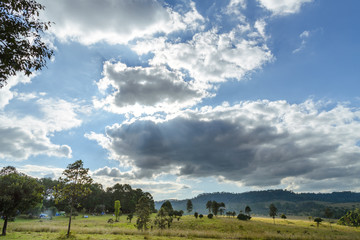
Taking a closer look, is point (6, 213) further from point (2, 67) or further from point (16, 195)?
point (2, 67)

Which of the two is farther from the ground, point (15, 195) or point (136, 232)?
point (15, 195)

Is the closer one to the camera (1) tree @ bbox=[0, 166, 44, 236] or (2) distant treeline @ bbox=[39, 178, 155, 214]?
(1) tree @ bbox=[0, 166, 44, 236]

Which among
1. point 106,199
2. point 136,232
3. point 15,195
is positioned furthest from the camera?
point 106,199

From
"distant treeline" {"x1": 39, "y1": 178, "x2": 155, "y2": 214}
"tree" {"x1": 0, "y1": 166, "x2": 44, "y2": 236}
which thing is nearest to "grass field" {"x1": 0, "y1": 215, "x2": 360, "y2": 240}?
"tree" {"x1": 0, "y1": 166, "x2": 44, "y2": 236}

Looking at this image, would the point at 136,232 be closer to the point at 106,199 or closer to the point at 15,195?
the point at 15,195

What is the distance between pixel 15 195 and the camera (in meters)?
31.6

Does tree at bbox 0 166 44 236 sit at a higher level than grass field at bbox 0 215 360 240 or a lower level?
higher

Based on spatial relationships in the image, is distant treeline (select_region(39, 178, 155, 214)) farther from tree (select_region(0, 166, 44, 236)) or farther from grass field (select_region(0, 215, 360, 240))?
tree (select_region(0, 166, 44, 236))

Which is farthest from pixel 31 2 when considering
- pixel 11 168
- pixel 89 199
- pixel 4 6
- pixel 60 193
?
pixel 89 199

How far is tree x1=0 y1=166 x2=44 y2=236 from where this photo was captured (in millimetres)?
30391

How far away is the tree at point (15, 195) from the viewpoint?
30391 millimetres

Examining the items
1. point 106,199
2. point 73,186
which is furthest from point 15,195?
point 106,199

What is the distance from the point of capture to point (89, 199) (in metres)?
139

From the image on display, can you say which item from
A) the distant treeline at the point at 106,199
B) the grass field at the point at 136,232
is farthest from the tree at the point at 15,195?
the distant treeline at the point at 106,199
